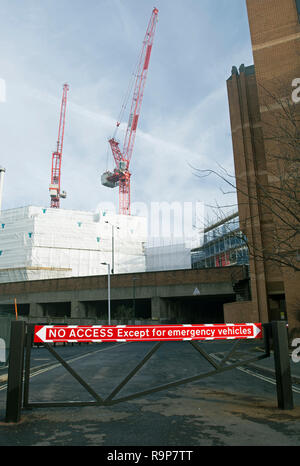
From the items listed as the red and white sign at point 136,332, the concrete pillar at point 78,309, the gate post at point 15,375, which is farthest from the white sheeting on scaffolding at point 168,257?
the gate post at point 15,375

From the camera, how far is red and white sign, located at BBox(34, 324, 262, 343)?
510 centimetres

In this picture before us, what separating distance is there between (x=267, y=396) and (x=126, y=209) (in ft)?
352

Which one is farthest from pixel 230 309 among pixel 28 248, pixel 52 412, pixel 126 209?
pixel 126 209

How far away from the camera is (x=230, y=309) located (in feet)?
109

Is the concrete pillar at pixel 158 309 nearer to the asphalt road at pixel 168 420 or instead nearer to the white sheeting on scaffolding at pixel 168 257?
the white sheeting on scaffolding at pixel 168 257

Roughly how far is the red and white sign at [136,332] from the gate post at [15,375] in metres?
0.23

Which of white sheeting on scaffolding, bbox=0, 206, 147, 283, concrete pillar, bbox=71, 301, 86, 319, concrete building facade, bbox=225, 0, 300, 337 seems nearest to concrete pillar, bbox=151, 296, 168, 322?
concrete pillar, bbox=71, 301, 86, 319

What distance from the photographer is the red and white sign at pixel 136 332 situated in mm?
5098

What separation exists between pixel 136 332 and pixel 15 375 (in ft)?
5.81

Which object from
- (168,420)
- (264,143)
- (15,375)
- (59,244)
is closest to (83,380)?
(15,375)

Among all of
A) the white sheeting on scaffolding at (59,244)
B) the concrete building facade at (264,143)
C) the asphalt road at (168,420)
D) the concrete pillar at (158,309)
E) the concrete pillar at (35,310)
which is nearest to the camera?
the asphalt road at (168,420)

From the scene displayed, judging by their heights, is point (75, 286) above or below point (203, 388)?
above

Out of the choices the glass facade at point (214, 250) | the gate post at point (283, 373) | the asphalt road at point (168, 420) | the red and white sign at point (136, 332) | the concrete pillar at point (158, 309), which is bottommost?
the asphalt road at point (168, 420)
